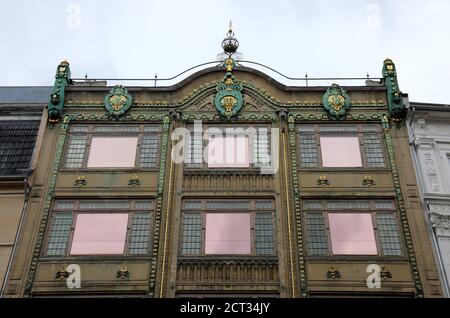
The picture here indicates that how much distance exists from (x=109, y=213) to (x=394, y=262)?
9999mm

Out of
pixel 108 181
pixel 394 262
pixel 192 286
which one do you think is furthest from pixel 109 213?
pixel 394 262

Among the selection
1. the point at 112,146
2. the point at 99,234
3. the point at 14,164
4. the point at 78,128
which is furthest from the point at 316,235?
the point at 14,164

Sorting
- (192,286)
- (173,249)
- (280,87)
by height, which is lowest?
(192,286)

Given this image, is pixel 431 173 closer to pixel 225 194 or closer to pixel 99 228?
pixel 225 194

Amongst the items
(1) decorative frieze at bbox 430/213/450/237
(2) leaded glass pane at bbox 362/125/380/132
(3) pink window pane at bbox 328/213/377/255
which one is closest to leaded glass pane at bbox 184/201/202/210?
(3) pink window pane at bbox 328/213/377/255

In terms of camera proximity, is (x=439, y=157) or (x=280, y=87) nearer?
(x=439, y=157)

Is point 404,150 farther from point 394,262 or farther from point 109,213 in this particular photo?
point 109,213

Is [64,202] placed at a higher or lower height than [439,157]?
lower

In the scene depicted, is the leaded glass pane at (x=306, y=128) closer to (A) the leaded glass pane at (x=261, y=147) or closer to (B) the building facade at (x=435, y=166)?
(A) the leaded glass pane at (x=261, y=147)

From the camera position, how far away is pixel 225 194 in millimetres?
20328

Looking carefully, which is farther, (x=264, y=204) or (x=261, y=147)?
(x=261, y=147)

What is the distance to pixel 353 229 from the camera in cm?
1958

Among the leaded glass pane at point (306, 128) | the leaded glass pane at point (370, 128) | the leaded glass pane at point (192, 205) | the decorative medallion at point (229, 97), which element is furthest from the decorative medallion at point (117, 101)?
the leaded glass pane at point (370, 128)

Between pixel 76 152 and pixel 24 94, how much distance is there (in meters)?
9.34
